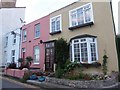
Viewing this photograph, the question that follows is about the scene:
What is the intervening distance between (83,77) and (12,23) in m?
20.8

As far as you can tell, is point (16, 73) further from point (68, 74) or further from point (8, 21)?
point (8, 21)

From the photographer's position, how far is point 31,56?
20.3m

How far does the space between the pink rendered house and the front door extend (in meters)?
1.03

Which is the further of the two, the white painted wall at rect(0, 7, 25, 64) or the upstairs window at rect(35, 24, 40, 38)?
the white painted wall at rect(0, 7, 25, 64)

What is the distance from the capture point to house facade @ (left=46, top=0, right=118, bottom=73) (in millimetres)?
12508

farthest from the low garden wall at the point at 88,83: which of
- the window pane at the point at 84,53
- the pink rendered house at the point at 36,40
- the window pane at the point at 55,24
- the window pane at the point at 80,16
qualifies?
the pink rendered house at the point at 36,40

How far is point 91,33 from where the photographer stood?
13.6 m

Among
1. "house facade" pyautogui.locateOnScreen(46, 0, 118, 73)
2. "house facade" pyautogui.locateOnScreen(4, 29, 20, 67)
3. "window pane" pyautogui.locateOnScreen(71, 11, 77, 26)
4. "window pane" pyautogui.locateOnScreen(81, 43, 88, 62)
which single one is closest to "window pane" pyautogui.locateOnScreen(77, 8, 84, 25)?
"house facade" pyautogui.locateOnScreen(46, 0, 118, 73)

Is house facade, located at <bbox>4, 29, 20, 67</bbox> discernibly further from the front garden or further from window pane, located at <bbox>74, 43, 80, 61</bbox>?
window pane, located at <bbox>74, 43, 80, 61</bbox>

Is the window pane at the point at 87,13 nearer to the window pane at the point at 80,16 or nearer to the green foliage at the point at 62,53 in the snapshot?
the window pane at the point at 80,16

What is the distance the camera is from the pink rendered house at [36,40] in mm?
18609

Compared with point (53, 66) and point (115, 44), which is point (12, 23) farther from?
point (115, 44)

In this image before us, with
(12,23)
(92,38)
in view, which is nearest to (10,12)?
(12,23)

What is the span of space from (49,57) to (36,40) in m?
3.92
